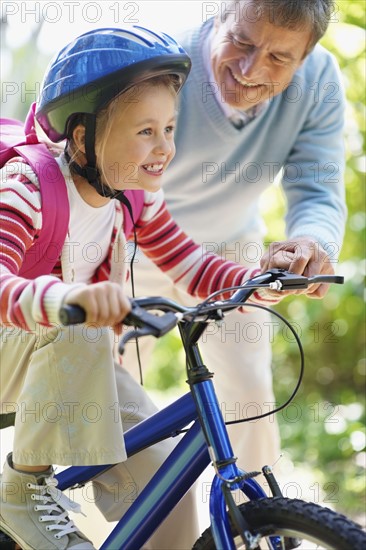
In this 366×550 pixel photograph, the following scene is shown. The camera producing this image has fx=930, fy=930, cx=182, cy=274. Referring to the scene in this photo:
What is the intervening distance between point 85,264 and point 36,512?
0.51 meters

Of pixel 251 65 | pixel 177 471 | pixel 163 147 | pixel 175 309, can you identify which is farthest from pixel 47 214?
pixel 251 65

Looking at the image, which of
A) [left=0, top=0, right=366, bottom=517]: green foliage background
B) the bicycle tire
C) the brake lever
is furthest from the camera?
[left=0, top=0, right=366, bottom=517]: green foliage background

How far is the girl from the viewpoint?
1.69 m

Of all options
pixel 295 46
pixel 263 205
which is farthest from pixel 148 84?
pixel 263 205

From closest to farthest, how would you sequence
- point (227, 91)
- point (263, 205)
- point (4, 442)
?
1. point (227, 91)
2. point (4, 442)
3. point (263, 205)

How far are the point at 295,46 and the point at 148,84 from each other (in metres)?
0.53

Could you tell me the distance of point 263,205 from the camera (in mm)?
4254

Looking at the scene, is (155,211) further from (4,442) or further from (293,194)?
(4,442)

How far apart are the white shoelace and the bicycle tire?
0.32m

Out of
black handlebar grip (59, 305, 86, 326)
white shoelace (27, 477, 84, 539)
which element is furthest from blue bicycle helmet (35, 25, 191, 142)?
white shoelace (27, 477, 84, 539)

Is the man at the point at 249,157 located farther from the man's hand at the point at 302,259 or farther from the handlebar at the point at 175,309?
the handlebar at the point at 175,309

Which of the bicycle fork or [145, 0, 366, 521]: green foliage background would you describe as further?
[145, 0, 366, 521]: green foliage background

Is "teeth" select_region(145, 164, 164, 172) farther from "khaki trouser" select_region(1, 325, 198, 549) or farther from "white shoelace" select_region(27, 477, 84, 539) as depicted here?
"white shoelace" select_region(27, 477, 84, 539)

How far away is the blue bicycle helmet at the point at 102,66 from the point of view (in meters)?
1.75
